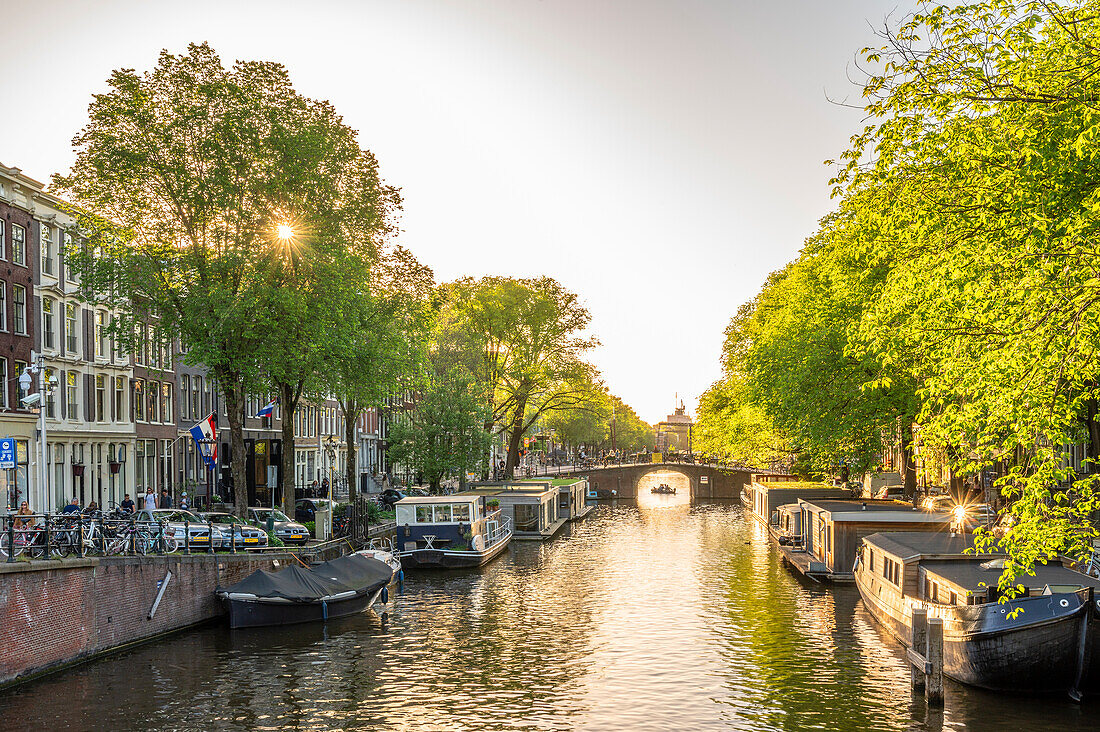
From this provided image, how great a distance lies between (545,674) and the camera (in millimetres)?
28781

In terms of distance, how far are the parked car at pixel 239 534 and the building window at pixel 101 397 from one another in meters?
19.5

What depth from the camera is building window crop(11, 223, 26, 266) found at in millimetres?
48312

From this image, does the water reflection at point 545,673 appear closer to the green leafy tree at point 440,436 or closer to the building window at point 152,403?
the green leafy tree at point 440,436

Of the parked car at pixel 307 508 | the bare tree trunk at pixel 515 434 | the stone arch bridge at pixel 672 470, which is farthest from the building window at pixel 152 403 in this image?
the stone arch bridge at pixel 672 470

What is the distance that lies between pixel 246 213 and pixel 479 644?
2140 centimetres

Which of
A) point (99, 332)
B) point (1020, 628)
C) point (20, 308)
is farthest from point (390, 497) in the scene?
point (1020, 628)

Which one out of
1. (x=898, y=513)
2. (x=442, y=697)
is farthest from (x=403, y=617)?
(x=898, y=513)

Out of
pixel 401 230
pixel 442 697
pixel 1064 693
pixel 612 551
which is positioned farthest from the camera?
pixel 612 551

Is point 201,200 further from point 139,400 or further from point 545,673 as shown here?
point 545,673

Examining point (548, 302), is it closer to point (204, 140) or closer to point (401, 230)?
point (401, 230)

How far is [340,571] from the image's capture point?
37.4m

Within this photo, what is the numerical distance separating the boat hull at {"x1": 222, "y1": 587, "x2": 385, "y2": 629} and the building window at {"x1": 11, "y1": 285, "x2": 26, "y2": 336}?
22.6 metres

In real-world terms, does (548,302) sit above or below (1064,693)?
above

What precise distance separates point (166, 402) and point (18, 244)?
58.7ft
